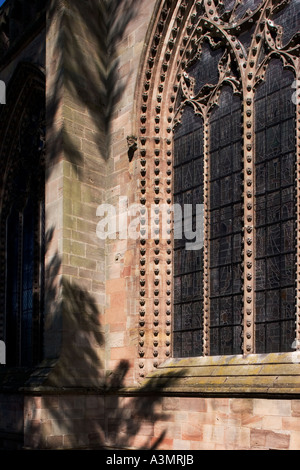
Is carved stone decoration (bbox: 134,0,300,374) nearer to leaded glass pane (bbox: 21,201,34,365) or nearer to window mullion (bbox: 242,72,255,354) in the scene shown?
window mullion (bbox: 242,72,255,354)

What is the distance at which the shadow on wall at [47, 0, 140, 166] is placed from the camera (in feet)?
35.1

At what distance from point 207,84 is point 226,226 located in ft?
8.23

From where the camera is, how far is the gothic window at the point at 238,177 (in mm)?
8180

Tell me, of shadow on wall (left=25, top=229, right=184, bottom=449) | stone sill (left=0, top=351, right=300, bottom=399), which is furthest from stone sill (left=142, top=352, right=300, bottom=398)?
shadow on wall (left=25, top=229, right=184, bottom=449)

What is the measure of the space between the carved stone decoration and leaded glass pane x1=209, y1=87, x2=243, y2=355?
126 millimetres

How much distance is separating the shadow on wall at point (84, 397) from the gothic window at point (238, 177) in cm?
114

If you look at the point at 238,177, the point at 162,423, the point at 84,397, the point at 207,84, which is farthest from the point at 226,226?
the point at 84,397

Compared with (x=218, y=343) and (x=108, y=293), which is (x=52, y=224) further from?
(x=218, y=343)

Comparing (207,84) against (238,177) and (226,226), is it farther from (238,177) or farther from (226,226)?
(226,226)

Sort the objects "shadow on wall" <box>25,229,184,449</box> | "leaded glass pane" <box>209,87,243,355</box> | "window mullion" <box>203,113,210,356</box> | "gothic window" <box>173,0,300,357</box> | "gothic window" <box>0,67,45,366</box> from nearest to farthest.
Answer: "gothic window" <box>173,0,300,357</box>
"leaded glass pane" <box>209,87,243,355</box>
"window mullion" <box>203,113,210,356</box>
"shadow on wall" <box>25,229,184,449</box>
"gothic window" <box>0,67,45,366</box>

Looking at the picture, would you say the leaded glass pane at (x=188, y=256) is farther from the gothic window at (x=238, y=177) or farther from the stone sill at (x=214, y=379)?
the stone sill at (x=214, y=379)

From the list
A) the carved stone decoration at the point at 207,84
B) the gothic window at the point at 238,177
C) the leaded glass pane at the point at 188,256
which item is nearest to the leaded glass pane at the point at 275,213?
the gothic window at the point at 238,177

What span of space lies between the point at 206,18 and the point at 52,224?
14.4 ft
